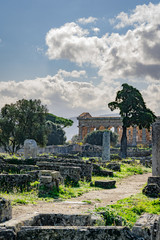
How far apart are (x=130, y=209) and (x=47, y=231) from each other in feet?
13.4

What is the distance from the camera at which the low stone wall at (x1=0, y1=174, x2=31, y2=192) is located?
10422mm

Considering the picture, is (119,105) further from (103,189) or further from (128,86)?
(103,189)

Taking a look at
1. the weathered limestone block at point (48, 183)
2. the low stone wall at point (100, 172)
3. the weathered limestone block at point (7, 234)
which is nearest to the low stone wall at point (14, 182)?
the weathered limestone block at point (48, 183)

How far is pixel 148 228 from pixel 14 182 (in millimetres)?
6876

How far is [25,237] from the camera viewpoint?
3.98m

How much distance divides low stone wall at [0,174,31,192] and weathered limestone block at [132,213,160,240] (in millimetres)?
6220

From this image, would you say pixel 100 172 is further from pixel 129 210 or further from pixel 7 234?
pixel 7 234

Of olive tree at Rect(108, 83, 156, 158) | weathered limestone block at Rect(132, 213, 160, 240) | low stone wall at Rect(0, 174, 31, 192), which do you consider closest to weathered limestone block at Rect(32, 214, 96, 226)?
weathered limestone block at Rect(132, 213, 160, 240)

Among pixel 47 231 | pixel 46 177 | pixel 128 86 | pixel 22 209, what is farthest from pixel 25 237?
pixel 128 86

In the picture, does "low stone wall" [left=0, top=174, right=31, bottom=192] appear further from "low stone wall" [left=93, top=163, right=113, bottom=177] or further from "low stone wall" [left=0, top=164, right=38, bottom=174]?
"low stone wall" [left=93, top=163, right=113, bottom=177]

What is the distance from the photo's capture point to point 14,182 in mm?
10531

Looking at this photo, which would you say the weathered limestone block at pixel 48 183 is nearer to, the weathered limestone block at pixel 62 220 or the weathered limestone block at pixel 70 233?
the weathered limestone block at pixel 62 220

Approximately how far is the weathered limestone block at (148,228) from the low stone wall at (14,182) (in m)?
6.22

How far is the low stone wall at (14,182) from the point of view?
1042 centimetres
